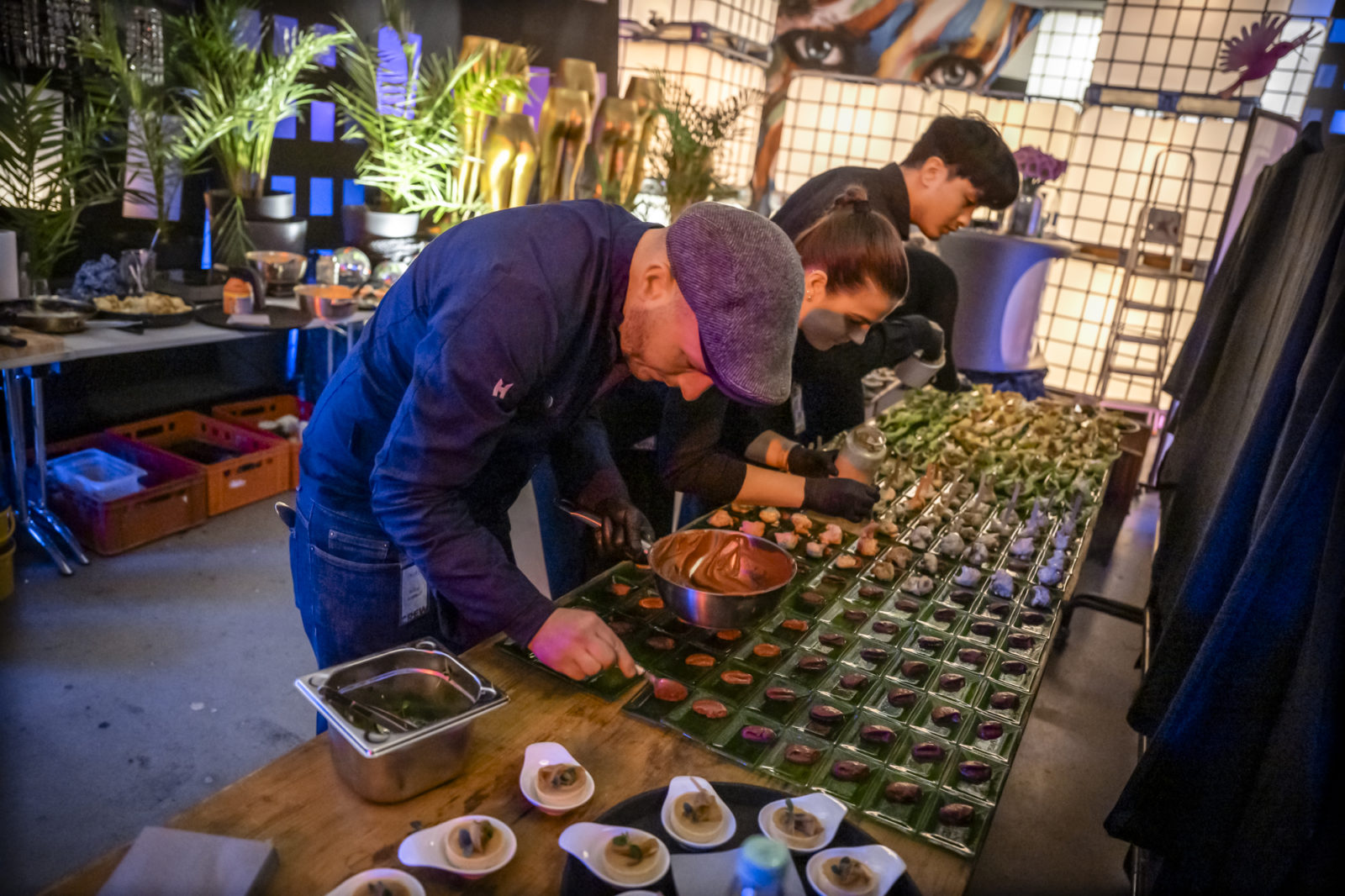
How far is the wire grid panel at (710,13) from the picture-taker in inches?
252

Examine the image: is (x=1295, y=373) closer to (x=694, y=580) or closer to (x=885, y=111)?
(x=694, y=580)

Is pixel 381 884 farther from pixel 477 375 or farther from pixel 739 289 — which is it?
pixel 739 289

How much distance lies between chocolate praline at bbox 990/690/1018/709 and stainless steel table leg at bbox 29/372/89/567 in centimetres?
371

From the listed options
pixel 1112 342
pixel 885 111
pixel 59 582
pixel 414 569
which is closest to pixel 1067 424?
pixel 414 569

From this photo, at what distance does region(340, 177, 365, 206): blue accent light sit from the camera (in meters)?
5.61

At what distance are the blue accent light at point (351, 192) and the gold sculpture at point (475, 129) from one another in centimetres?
72

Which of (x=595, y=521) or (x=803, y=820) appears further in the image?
(x=595, y=521)

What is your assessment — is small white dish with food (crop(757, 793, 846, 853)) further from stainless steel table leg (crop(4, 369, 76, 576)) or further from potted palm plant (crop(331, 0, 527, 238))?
potted palm plant (crop(331, 0, 527, 238))

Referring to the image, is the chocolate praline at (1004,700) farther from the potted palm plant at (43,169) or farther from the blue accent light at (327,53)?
the blue accent light at (327,53)

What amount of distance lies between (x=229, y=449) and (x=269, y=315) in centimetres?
84

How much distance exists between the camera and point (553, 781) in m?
1.22

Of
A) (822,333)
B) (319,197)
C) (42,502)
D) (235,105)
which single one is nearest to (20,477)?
(42,502)

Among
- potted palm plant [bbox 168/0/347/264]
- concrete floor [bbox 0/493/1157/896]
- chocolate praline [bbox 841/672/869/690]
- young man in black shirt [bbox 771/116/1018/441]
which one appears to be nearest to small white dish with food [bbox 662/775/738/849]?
chocolate praline [bbox 841/672/869/690]

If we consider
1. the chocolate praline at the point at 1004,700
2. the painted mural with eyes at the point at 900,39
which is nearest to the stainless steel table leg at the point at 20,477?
the chocolate praline at the point at 1004,700
